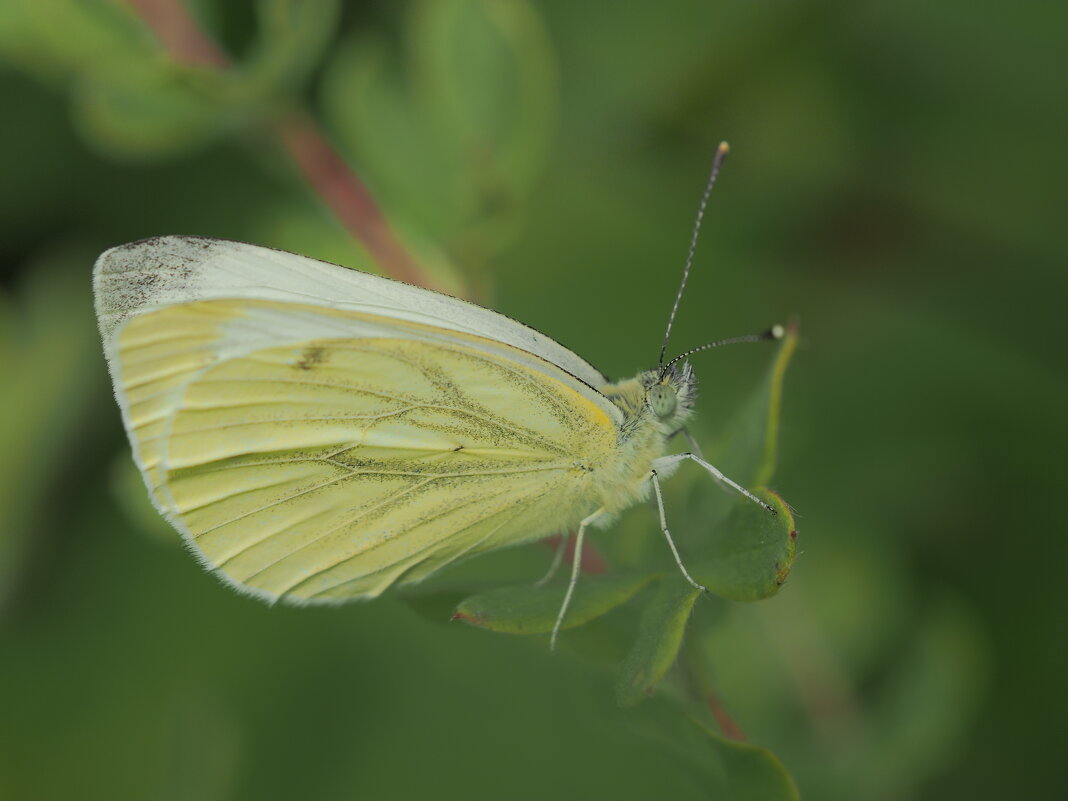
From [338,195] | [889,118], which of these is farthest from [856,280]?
[338,195]

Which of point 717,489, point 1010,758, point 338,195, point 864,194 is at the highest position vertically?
point 864,194

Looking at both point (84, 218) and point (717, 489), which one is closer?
point (717, 489)

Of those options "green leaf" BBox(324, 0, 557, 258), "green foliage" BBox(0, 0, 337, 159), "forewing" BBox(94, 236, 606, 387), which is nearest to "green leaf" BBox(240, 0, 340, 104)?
"green foliage" BBox(0, 0, 337, 159)

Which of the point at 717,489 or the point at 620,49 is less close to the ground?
the point at 620,49

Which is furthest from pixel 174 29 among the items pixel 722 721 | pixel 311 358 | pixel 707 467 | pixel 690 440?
pixel 722 721

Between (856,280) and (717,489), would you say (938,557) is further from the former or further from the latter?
(717,489)

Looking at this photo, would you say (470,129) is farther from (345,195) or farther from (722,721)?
(722,721)
